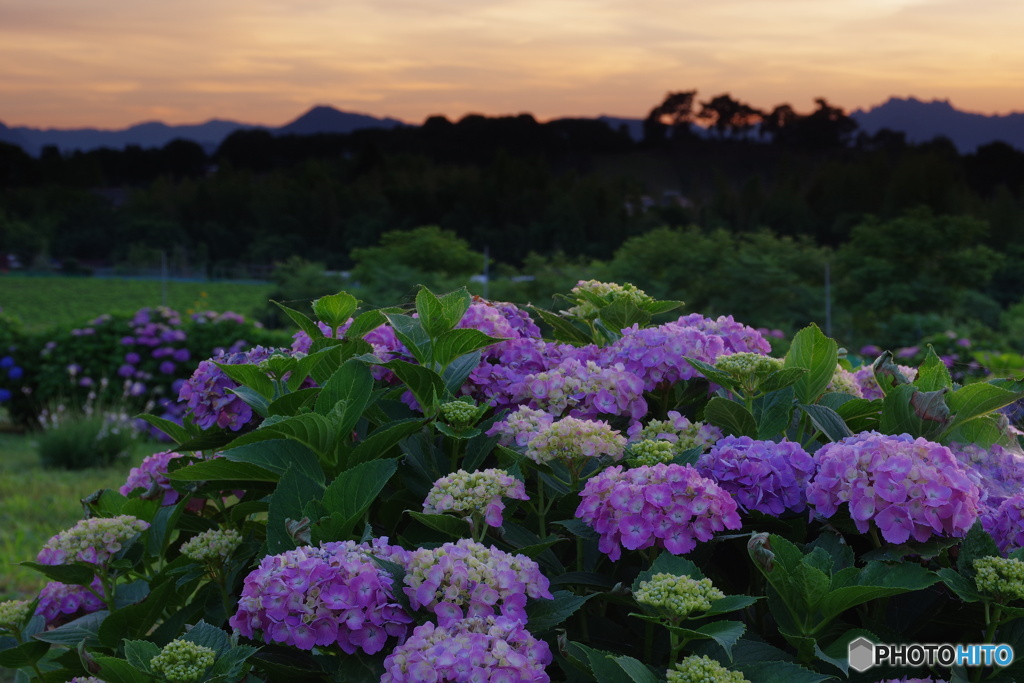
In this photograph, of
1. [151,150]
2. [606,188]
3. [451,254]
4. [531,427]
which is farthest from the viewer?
[151,150]

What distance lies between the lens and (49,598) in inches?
75.2

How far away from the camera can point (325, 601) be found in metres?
1.24

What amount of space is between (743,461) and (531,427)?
1.22 ft

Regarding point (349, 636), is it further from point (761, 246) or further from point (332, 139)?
point (332, 139)

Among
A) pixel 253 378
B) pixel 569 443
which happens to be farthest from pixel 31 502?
pixel 569 443

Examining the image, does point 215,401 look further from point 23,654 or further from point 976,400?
point 976,400

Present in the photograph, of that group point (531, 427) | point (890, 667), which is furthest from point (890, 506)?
point (531, 427)

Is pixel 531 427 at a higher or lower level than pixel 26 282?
higher

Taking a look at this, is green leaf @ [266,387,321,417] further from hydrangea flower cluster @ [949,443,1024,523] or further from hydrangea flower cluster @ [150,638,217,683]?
hydrangea flower cluster @ [949,443,1024,523]

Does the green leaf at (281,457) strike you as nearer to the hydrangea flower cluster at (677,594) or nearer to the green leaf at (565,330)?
the hydrangea flower cluster at (677,594)

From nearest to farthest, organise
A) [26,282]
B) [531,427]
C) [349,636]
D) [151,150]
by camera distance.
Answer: [349,636] < [531,427] < [26,282] < [151,150]

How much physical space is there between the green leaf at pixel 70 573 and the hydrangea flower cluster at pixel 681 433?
3.65ft

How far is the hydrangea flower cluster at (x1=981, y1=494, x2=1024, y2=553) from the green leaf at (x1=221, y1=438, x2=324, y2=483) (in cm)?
111

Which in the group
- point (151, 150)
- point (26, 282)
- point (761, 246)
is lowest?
point (26, 282)
